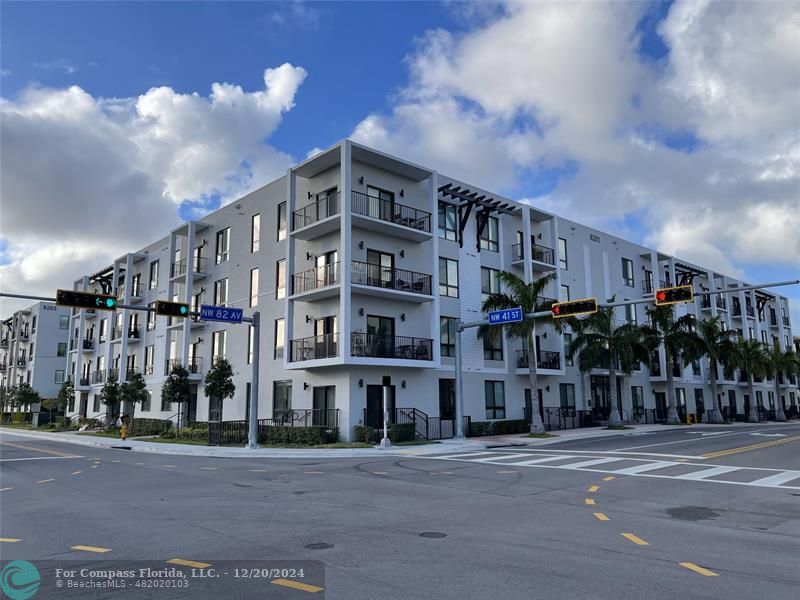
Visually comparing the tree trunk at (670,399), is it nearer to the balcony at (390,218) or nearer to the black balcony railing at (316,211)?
the balcony at (390,218)

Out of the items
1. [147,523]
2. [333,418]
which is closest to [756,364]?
[333,418]

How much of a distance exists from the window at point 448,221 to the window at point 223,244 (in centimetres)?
1376

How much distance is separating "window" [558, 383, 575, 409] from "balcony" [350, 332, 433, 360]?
1301 centimetres

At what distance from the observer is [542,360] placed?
36.8 metres

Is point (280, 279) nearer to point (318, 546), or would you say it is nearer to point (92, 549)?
point (92, 549)

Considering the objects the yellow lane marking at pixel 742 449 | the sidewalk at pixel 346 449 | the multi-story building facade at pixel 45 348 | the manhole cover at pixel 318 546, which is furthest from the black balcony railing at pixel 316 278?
the multi-story building facade at pixel 45 348

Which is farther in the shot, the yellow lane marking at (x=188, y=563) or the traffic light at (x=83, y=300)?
the traffic light at (x=83, y=300)

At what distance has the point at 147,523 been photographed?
32.2ft

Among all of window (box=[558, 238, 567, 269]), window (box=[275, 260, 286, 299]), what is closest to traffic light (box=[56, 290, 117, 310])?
window (box=[275, 260, 286, 299])

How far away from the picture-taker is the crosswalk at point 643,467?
1491cm

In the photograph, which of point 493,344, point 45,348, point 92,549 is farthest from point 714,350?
point 45,348

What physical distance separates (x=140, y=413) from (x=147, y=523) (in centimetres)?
3859

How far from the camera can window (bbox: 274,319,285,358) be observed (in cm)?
3294

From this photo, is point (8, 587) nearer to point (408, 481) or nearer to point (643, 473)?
point (408, 481)
